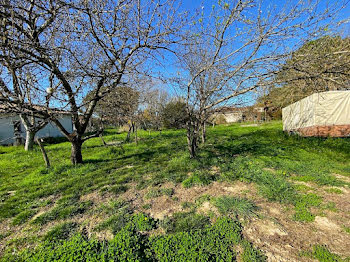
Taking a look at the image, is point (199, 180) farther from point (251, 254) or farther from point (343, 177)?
point (343, 177)

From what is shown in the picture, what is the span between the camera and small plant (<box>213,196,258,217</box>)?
2467mm

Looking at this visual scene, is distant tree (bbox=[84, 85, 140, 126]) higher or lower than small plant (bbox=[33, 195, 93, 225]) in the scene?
higher

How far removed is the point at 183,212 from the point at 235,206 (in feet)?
2.88

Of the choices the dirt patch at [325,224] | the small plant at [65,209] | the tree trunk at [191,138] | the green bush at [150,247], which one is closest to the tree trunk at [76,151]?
the small plant at [65,209]

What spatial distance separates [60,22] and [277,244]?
514 centimetres

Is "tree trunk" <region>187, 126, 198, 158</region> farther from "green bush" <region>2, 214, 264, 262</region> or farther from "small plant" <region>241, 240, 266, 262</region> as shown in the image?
"small plant" <region>241, 240, 266, 262</region>

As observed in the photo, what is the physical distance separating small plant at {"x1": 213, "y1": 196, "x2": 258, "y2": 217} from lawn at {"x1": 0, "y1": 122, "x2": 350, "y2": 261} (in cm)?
2

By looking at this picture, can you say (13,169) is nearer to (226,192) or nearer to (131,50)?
(131,50)

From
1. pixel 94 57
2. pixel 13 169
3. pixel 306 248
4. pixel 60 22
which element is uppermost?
pixel 60 22

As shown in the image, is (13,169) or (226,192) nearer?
(226,192)

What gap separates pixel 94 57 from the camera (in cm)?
351

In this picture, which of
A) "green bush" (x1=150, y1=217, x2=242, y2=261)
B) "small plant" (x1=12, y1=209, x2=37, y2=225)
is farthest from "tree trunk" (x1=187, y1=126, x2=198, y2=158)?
"small plant" (x1=12, y1=209, x2=37, y2=225)

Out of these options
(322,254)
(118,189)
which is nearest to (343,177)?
(322,254)

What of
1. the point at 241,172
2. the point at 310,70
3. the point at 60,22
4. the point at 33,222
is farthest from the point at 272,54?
the point at 33,222
